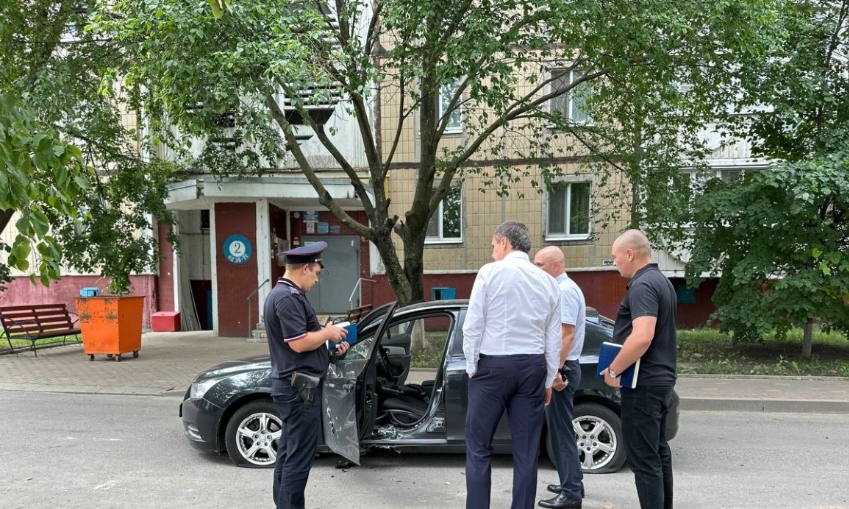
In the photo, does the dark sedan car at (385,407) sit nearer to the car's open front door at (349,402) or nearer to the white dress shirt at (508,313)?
the car's open front door at (349,402)

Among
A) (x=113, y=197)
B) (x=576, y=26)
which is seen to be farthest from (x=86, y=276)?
(x=576, y=26)

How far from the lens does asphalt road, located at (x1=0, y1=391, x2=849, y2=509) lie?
4.66m

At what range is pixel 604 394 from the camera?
16.5 feet

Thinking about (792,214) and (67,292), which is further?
(67,292)

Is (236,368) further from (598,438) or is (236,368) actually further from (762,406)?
(762,406)

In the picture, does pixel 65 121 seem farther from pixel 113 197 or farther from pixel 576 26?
pixel 576 26

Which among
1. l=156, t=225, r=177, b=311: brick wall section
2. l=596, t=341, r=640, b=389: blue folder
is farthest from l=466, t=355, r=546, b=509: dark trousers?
l=156, t=225, r=177, b=311: brick wall section

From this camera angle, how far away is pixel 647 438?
3.59 metres

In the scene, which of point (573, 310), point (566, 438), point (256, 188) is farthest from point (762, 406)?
point (256, 188)

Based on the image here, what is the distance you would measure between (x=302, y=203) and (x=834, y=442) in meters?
12.0

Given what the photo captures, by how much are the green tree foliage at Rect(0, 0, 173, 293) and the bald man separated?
752 centimetres

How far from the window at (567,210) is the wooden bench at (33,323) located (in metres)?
10.7

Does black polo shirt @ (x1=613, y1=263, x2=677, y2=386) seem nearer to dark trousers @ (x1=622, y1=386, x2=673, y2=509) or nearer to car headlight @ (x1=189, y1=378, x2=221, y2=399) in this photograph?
dark trousers @ (x1=622, y1=386, x2=673, y2=509)

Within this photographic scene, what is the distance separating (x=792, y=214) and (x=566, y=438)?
699cm
